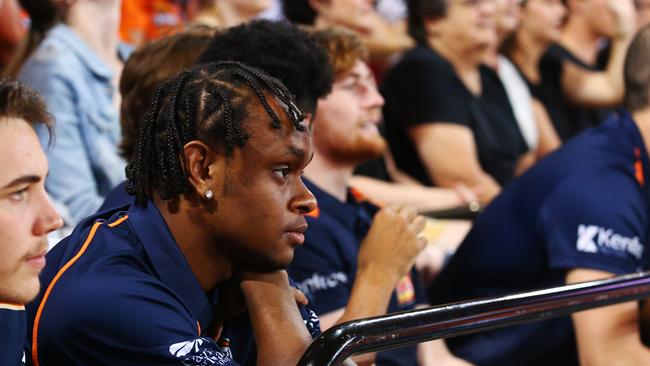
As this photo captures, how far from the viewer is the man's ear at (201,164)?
1.61 metres

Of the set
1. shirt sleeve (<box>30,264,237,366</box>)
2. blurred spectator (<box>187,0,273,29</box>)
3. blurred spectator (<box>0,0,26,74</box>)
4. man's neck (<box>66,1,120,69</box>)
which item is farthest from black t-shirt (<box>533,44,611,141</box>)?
shirt sleeve (<box>30,264,237,366</box>)

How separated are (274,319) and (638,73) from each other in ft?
6.26

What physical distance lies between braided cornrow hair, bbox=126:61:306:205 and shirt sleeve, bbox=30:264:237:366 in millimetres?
201

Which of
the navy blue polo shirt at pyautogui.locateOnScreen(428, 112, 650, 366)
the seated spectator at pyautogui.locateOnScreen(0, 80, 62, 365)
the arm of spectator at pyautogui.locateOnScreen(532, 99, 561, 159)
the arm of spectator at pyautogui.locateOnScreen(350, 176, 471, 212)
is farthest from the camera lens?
the arm of spectator at pyautogui.locateOnScreen(532, 99, 561, 159)

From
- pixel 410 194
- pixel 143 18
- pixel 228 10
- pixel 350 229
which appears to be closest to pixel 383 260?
pixel 350 229

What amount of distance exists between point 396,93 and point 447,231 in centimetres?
88

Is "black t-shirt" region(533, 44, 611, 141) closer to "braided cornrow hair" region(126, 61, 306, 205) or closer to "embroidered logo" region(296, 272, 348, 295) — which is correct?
"embroidered logo" region(296, 272, 348, 295)

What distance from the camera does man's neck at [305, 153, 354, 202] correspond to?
2.62m

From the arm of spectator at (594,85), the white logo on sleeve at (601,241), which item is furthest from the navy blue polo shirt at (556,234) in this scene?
the arm of spectator at (594,85)

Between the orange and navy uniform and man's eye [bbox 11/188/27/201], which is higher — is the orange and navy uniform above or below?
below

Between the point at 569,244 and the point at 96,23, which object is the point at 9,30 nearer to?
the point at 96,23

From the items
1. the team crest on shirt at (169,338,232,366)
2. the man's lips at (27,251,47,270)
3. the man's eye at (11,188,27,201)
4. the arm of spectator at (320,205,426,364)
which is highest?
the man's eye at (11,188,27,201)

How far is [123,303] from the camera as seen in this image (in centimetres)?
150

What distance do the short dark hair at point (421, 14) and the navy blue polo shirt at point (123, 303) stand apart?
2931 mm
